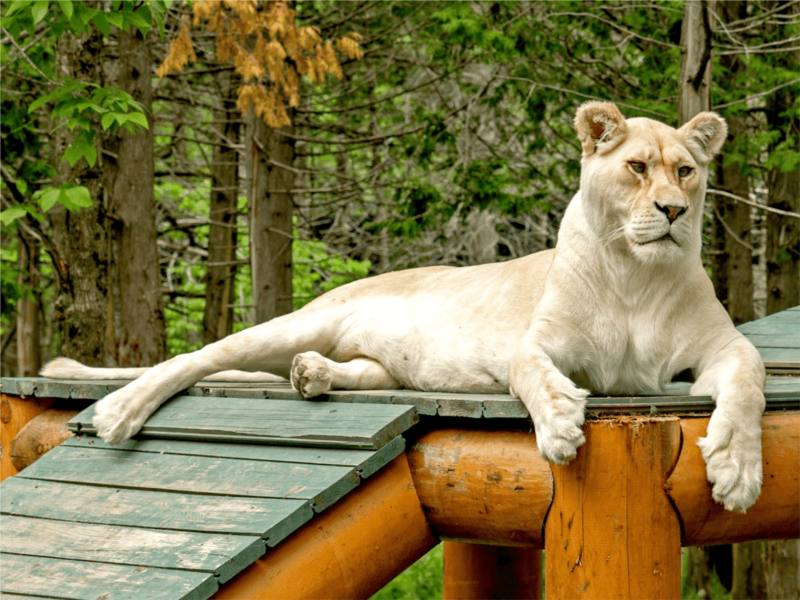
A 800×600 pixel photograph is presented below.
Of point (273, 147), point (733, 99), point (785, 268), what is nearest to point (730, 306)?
point (785, 268)

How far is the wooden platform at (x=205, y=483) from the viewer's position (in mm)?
2664

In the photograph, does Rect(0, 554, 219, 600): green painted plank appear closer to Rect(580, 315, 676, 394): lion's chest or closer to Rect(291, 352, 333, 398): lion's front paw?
Rect(291, 352, 333, 398): lion's front paw

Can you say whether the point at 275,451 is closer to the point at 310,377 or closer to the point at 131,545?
the point at 310,377

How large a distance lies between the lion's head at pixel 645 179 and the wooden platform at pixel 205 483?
578mm

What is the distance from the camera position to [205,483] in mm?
3057

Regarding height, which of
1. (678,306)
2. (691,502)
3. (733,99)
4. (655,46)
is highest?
(655,46)

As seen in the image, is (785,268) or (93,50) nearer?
(93,50)

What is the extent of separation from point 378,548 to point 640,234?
4.67ft

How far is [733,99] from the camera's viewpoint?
6.69 metres

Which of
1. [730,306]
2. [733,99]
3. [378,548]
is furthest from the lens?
[730,306]

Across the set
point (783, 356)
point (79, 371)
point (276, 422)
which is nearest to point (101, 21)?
point (79, 371)

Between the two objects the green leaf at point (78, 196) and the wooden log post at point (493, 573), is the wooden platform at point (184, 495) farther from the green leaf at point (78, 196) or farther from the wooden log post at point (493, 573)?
the wooden log post at point (493, 573)

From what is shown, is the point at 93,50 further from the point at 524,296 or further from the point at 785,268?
the point at 785,268

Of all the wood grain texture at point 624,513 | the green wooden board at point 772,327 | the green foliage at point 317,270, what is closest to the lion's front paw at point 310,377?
the wood grain texture at point 624,513
